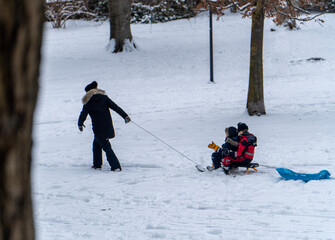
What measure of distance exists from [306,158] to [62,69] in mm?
15005

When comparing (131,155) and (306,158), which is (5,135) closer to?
(306,158)

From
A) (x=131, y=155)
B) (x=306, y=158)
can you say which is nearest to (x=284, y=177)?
(x=306, y=158)

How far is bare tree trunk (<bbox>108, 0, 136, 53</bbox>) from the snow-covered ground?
689mm

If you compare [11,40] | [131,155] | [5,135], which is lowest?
[131,155]

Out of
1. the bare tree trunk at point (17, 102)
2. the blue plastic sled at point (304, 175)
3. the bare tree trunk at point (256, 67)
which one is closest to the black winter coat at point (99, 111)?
the blue plastic sled at point (304, 175)

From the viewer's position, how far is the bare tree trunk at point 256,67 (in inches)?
471

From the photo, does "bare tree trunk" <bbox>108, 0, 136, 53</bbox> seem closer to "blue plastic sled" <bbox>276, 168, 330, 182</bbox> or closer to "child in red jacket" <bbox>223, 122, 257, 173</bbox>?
"child in red jacket" <bbox>223, 122, 257, 173</bbox>

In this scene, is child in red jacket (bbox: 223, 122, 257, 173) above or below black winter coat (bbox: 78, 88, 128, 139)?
below

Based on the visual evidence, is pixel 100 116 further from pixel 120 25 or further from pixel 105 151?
pixel 120 25

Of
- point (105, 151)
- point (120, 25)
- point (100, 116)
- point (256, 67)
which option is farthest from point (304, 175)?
point (120, 25)

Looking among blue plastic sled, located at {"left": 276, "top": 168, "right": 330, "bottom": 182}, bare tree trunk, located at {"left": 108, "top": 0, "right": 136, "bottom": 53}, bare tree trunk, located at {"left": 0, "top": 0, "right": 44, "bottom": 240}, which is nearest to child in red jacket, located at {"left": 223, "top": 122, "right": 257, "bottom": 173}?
blue plastic sled, located at {"left": 276, "top": 168, "right": 330, "bottom": 182}

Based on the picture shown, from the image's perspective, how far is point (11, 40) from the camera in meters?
1.22

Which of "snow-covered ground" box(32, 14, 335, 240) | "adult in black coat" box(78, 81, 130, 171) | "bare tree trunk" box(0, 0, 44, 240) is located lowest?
"snow-covered ground" box(32, 14, 335, 240)

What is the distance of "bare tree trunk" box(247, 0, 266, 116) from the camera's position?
1195 centimetres
